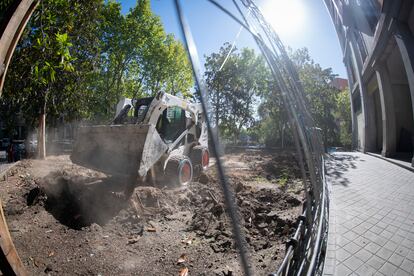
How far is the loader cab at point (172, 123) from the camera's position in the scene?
8634 millimetres

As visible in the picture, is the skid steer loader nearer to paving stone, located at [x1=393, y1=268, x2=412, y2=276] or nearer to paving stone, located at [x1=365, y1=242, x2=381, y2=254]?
paving stone, located at [x1=365, y1=242, x2=381, y2=254]

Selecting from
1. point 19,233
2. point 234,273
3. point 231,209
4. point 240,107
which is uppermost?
point 240,107

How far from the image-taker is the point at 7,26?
1236 mm

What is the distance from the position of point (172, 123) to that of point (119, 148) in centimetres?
306

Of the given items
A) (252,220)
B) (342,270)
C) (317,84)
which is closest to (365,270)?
(342,270)

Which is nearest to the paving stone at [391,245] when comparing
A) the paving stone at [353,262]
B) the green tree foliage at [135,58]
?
the paving stone at [353,262]

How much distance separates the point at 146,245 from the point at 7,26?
413 centimetres

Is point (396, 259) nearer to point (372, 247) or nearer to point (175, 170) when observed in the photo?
point (372, 247)

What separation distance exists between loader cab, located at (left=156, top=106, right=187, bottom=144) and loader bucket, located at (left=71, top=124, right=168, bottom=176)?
2.19 metres

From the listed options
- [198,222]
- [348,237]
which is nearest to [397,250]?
[348,237]

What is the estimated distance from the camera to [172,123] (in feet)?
29.5

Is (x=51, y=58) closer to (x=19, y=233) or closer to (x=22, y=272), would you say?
(x=22, y=272)

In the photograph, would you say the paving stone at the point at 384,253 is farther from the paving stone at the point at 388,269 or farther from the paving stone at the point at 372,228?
the paving stone at the point at 388,269

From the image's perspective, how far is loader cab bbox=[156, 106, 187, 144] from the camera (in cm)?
863
